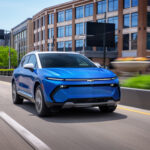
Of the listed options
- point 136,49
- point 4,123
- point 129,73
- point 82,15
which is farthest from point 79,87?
point 82,15

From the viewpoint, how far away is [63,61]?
855cm

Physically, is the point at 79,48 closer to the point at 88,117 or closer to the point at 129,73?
the point at 129,73

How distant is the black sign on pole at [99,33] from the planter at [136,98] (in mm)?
42977

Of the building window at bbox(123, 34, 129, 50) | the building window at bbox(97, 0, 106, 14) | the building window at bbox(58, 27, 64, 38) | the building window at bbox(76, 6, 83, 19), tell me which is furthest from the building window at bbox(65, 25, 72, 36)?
the building window at bbox(123, 34, 129, 50)

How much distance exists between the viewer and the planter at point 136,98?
29.5ft

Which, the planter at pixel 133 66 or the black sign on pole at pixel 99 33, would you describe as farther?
the black sign on pole at pixel 99 33

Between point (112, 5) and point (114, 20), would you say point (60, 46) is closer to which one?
point (114, 20)

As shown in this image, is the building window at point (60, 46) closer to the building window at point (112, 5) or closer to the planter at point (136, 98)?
the building window at point (112, 5)

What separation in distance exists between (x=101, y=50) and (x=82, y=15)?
9.41m

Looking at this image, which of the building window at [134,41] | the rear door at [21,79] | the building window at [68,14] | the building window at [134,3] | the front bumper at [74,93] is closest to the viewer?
the front bumper at [74,93]

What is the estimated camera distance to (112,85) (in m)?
7.35

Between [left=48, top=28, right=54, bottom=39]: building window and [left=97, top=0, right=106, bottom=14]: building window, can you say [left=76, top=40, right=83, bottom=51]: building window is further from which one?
[left=48, top=28, right=54, bottom=39]: building window

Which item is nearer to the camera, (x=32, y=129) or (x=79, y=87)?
(x=32, y=129)

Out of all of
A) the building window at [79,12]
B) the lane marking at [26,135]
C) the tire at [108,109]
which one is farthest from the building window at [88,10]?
the lane marking at [26,135]
